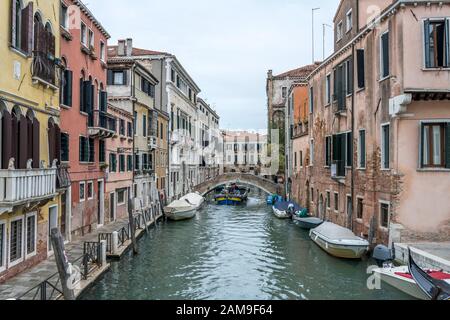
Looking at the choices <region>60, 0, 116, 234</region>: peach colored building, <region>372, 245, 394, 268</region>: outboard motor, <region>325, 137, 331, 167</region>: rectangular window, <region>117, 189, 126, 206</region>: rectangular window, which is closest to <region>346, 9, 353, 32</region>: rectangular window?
<region>325, 137, 331, 167</region>: rectangular window

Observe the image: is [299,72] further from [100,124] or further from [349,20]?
[100,124]

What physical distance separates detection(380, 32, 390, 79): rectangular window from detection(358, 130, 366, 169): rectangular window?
2.39 meters

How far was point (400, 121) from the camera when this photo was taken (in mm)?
11391

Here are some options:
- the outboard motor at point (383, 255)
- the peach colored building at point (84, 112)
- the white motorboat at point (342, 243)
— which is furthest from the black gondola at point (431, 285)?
the peach colored building at point (84, 112)

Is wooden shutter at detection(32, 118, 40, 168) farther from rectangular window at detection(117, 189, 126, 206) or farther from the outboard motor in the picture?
rectangular window at detection(117, 189, 126, 206)

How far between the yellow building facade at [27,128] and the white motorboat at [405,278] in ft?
26.1

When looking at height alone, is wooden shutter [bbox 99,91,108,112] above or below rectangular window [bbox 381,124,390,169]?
above

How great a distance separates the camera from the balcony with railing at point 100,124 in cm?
1513

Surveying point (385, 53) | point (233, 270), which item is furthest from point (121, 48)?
point (233, 270)

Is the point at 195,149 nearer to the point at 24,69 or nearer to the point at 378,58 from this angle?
the point at 378,58

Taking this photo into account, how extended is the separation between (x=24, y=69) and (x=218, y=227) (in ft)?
42.5

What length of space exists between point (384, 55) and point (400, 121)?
2259mm

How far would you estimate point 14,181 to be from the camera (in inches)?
311

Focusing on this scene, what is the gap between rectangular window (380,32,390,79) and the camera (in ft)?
39.9
